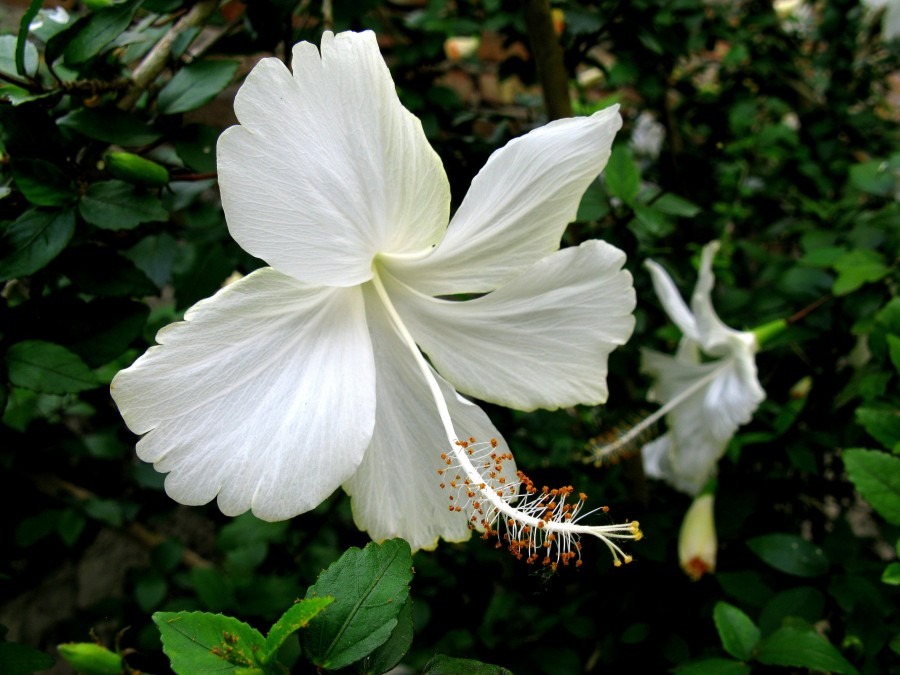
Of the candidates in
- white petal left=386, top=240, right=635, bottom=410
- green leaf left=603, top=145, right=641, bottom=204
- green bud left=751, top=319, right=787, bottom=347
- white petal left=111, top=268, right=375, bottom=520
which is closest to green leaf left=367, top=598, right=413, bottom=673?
white petal left=111, top=268, right=375, bottom=520

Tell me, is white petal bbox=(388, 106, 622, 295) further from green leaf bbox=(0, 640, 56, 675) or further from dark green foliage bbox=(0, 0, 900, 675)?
green leaf bbox=(0, 640, 56, 675)

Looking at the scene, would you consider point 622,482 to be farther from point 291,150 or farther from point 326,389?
point 291,150

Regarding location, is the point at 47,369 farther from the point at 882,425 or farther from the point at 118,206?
the point at 882,425

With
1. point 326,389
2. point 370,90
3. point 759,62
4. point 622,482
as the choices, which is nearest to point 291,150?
point 370,90

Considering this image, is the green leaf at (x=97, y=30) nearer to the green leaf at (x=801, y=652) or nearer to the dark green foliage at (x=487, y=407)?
the dark green foliage at (x=487, y=407)

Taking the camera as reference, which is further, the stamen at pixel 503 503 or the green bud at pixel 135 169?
the green bud at pixel 135 169

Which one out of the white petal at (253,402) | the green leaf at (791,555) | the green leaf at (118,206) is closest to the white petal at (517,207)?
the white petal at (253,402)
